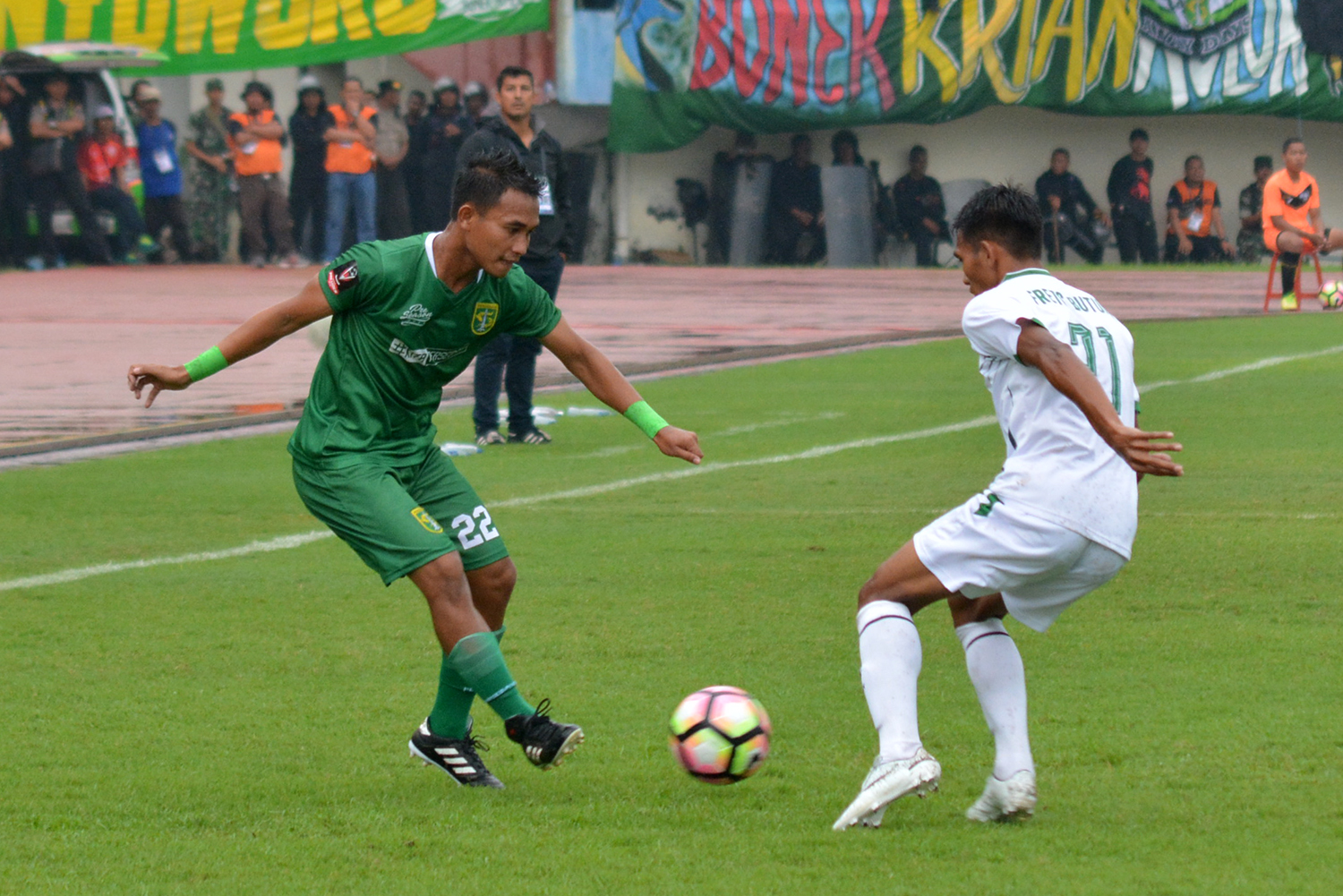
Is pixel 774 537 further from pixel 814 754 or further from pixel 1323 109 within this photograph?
pixel 1323 109

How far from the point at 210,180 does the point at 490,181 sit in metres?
24.8

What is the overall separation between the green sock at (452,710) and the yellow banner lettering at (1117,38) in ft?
81.2

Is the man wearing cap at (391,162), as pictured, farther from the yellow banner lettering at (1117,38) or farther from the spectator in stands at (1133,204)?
the spectator in stands at (1133,204)

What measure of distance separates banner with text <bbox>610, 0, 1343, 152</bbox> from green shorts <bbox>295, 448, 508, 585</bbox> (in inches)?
903

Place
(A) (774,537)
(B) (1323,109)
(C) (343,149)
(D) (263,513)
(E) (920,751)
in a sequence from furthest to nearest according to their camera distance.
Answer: (B) (1323,109), (C) (343,149), (D) (263,513), (A) (774,537), (E) (920,751)

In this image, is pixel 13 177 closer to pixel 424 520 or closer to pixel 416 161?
pixel 416 161

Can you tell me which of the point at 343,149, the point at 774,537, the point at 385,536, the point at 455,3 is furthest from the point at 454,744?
the point at 455,3

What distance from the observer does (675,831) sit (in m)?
4.30

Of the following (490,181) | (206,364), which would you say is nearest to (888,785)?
(490,181)

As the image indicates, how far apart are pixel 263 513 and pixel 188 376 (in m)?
4.07

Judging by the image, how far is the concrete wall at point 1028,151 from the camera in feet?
95.4

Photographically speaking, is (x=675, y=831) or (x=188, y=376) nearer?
(x=675, y=831)

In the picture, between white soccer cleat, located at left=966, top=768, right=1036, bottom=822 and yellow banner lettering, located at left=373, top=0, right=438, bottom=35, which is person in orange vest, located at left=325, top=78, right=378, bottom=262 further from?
white soccer cleat, located at left=966, top=768, right=1036, bottom=822

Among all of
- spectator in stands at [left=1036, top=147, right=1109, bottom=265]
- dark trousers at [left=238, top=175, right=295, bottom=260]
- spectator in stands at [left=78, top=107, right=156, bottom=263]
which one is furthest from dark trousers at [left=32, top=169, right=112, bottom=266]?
spectator in stands at [left=1036, top=147, right=1109, bottom=265]
